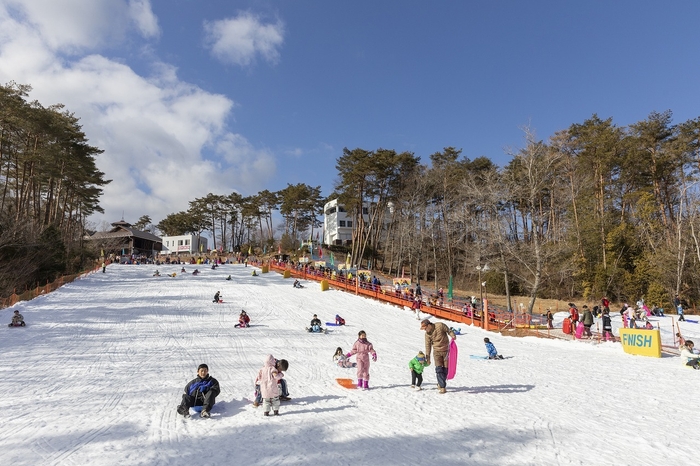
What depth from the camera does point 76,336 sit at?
512 inches

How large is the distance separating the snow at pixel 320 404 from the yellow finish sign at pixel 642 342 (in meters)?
0.40

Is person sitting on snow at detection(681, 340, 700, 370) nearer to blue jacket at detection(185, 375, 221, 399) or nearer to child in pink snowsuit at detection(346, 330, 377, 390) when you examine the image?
child in pink snowsuit at detection(346, 330, 377, 390)

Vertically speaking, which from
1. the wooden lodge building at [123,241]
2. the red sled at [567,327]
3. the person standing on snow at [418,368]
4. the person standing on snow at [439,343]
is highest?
the wooden lodge building at [123,241]

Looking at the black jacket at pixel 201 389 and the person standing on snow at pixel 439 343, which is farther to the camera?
the person standing on snow at pixel 439 343

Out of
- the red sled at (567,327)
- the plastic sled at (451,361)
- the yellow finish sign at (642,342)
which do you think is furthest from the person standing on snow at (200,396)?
the red sled at (567,327)

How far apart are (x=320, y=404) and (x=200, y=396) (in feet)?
7.19

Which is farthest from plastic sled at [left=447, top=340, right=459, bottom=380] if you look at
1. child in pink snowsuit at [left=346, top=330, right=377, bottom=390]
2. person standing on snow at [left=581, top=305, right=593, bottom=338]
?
person standing on snow at [left=581, top=305, right=593, bottom=338]

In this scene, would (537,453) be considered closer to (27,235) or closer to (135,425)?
(135,425)

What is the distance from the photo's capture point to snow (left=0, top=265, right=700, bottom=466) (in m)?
5.02

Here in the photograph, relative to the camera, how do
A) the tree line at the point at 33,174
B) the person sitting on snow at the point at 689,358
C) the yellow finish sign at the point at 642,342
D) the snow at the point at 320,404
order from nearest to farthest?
the snow at the point at 320,404
the person sitting on snow at the point at 689,358
the yellow finish sign at the point at 642,342
the tree line at the point at 33,174

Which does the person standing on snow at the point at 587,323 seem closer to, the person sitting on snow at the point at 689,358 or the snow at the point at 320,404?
the snow at the point at 320,404

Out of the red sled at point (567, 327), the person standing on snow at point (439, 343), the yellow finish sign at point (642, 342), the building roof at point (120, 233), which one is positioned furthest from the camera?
the building roof at point (120, 233)

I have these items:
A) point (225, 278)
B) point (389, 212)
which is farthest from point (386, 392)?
point (389, 212)

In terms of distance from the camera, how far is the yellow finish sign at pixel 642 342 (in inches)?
499
